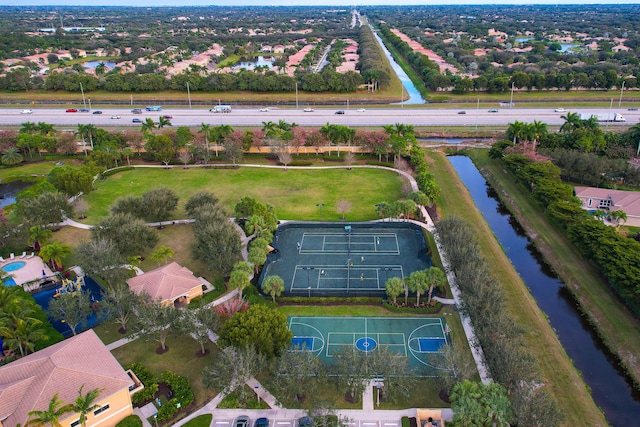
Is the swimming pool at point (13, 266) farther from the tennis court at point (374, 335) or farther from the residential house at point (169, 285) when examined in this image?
the tennis court at point (374, 335)

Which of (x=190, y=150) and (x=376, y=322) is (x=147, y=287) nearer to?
(x=376, y=322)

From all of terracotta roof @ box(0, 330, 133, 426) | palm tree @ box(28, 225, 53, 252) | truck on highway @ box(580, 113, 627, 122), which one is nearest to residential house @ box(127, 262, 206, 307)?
terracotta roof @ box(0, 330, 133, 426)

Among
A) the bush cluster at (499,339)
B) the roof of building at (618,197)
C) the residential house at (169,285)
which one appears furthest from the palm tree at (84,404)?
the roof of building at (618,197)

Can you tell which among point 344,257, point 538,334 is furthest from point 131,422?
point 538,334

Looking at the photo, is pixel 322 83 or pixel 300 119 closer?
pixel 300 119

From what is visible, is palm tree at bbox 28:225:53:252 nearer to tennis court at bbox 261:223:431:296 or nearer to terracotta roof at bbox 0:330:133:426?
terracotta roof at bbox 0:330:133:426

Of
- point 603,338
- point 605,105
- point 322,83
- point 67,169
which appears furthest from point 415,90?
point 603,338
